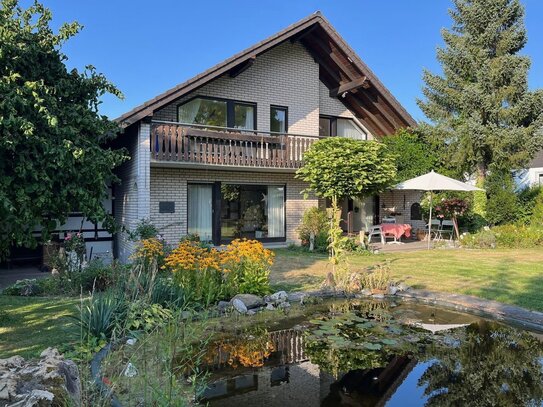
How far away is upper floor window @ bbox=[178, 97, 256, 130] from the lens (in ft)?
46.5

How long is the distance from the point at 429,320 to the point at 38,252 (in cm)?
1128

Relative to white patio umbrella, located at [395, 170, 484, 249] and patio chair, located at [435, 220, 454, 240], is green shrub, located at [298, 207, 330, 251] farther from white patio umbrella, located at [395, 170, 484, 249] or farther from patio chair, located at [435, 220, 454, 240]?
patio chair, located at [435, 220, 454, 240]

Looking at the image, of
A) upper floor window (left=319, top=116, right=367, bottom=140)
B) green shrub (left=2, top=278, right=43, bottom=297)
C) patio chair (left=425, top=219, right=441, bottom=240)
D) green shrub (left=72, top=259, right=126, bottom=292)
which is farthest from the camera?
upper floor window (left=319, top=116, right=367, bottom=140)

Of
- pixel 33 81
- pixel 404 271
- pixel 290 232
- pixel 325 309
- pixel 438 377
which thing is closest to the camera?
pixel 438 377

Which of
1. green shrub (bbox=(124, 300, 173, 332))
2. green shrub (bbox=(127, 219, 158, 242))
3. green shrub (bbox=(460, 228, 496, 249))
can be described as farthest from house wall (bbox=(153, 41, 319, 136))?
green shrub (bbox=(124, 300, 173, 332))

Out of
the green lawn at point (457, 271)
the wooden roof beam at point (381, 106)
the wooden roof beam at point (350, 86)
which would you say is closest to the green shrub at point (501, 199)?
the green lawn at point (457, 271)

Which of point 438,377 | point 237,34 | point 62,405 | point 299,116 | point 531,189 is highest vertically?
point 237,34

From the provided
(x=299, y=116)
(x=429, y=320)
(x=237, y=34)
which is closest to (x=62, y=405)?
(x=429, y=320)

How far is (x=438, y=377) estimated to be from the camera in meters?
4.25

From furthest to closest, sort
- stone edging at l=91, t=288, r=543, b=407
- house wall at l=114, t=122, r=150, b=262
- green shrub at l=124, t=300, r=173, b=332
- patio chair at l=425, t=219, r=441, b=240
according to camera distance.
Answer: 1. patio chair at l=425, t=219, r=441, b=240
2. house wall at l=114, t=122, r=150, b=262
3. stone edging at l=91, t=288, r=543, b=407
4. green shrub at l=124, t=300, r=173, b=332

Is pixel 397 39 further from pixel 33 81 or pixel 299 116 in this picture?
pixel 33 81

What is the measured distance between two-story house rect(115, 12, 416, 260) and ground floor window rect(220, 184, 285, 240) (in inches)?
1.5

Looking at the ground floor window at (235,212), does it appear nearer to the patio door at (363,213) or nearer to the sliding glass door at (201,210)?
the sliding glass door at (201,210)

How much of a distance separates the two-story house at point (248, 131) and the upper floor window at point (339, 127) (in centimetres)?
5
